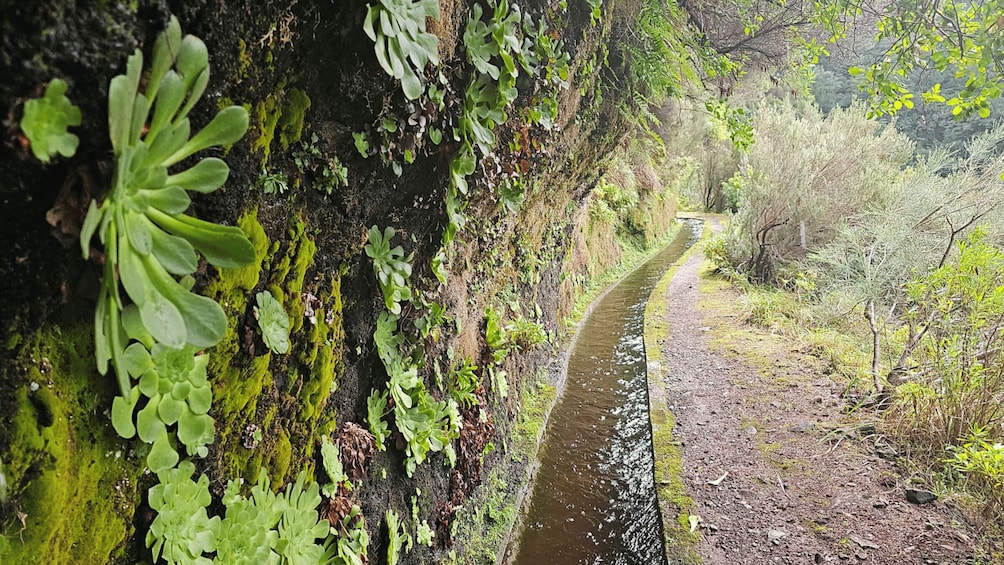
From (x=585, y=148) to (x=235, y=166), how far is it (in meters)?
5.32

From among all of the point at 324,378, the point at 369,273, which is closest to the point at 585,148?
the point at 369,273

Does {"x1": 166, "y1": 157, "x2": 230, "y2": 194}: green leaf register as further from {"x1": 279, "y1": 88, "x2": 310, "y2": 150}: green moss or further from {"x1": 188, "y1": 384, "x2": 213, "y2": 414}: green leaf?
{"x1": 279, "y1": 88, "x2": 310, "y2": 150}: green moss

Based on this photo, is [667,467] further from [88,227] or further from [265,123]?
[88,227]

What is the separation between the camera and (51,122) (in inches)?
32.4

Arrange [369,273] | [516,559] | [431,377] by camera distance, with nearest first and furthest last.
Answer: [369,273]
[431,377]
[516,559]

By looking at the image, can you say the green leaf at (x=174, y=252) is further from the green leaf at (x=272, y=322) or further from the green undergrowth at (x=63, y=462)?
the green leaf at (x=272, y=322)

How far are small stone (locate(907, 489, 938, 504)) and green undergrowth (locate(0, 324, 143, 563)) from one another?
4.56m

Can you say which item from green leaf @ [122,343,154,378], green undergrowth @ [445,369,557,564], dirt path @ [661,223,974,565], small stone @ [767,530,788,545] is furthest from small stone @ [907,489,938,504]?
green leaf @ [122,343,154,378]

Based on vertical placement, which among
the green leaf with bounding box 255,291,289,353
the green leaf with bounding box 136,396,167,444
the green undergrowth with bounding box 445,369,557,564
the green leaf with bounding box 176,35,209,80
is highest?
the green leaf with bounding box 176,35,209,80

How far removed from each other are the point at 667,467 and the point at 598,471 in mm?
615

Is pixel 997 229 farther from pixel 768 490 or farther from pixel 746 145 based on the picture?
pixel 768 490

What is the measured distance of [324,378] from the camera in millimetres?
2055

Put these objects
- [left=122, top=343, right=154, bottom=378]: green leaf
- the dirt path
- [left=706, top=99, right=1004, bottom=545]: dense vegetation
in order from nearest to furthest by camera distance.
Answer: [left=122, top=343, right=154, bottom=378]: green leaf, the dirt path, [left=706, top=99, right=1004, bottom=545]: dense vegetation

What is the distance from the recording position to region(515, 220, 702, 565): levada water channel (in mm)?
3826
